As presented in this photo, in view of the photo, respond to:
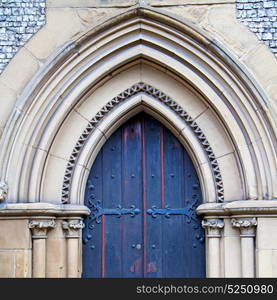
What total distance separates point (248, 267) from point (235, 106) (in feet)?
4.80

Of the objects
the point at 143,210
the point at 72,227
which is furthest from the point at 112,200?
the point at 72,227

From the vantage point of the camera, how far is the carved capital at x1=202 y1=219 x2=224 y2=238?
8156 mm

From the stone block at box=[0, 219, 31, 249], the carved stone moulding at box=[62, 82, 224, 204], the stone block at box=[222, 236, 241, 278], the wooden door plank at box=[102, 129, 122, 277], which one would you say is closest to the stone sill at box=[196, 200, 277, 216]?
the carved stone moulding at box=[62, 82, 224, 204]

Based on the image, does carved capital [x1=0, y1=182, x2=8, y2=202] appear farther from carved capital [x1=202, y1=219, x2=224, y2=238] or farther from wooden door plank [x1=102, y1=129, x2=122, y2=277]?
carved capital [x1=202, y1=219, x2=224, y2=238]

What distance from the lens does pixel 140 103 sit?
8.46 m

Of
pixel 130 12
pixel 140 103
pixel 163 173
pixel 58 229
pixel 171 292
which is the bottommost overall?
pixel 171 292

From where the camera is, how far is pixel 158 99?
8445 mm

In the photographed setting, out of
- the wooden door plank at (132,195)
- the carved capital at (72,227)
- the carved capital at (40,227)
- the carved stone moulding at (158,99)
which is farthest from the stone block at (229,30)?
the carved capital at (40,227)

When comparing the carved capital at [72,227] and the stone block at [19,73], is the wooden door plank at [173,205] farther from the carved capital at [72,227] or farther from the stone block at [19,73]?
the stone block at [19,73]

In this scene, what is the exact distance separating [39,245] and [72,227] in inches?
14.1

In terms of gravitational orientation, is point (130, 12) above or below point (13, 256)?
above

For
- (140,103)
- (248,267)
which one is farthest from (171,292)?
(140,103)

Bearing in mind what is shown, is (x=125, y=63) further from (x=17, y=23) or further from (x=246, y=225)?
(x=246, y=225)

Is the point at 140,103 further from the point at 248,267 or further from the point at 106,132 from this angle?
the point at 248,267
